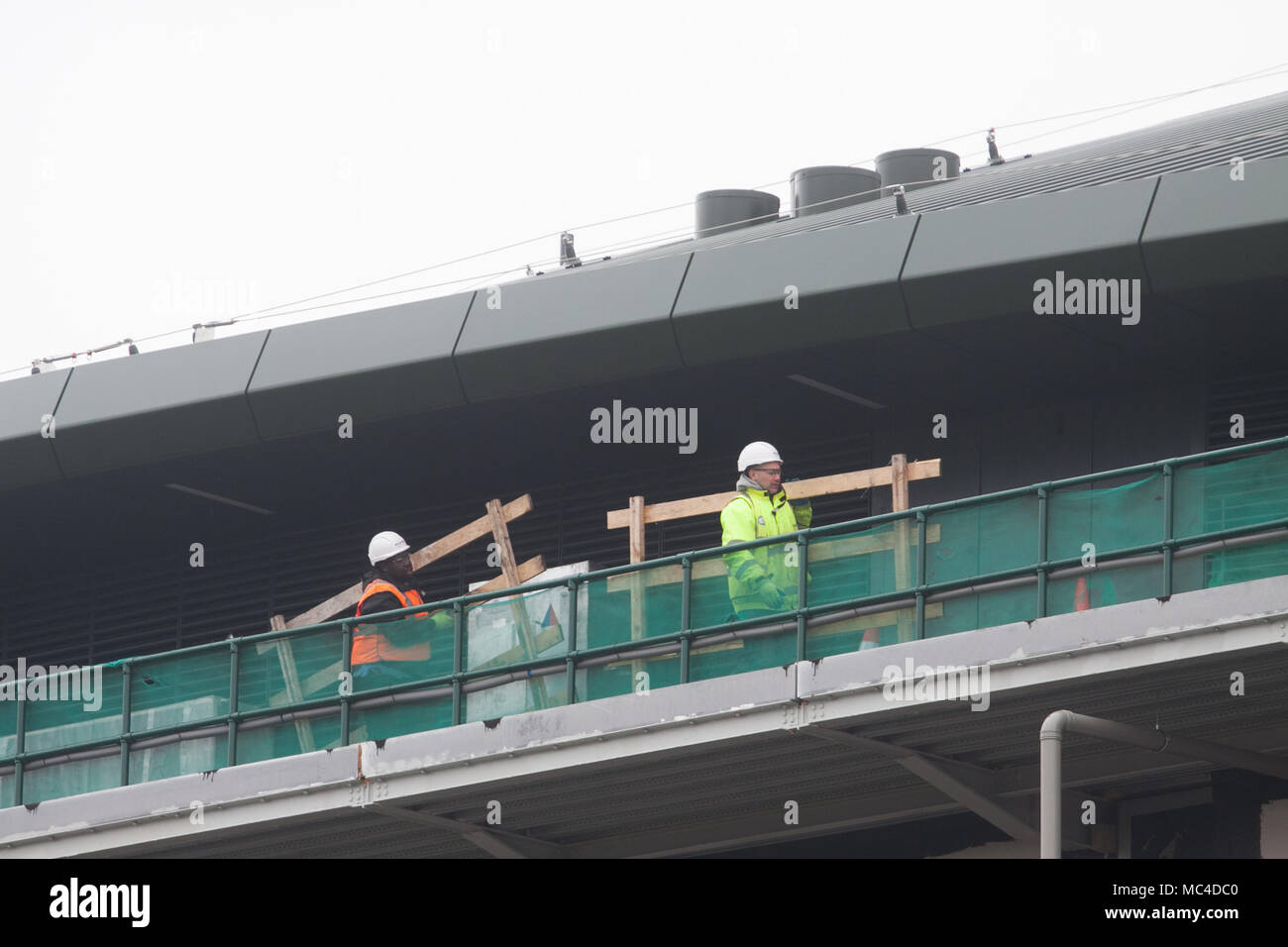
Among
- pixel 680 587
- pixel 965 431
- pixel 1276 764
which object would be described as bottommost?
pixel 1276 764

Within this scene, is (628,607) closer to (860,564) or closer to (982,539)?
(860,564)

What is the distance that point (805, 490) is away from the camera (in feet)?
78.9

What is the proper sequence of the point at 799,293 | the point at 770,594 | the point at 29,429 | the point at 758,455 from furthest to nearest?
the point at 29,429 < the point at 799,293 < the point at 758,455 < the point at 770,594

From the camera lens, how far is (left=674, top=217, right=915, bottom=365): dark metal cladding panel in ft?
75.1

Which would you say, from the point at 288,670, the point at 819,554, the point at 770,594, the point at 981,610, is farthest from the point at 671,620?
the point at 288,670

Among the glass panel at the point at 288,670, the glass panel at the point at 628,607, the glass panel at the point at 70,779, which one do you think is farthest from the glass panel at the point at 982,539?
the glass panel at the point at 70,779

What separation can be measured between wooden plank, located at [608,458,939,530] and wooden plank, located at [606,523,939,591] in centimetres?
379

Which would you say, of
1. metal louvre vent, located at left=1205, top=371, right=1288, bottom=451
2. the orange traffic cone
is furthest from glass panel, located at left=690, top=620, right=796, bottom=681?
metal louvre vent, located at left=1205, top=371, right=1288, bottom=451

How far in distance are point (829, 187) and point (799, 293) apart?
8.11m

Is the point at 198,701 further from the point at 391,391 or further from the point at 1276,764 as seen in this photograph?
the point at 1276,764

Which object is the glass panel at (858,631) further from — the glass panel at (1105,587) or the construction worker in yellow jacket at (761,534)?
the glass panel at (1105,587)

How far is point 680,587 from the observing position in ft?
65.4
